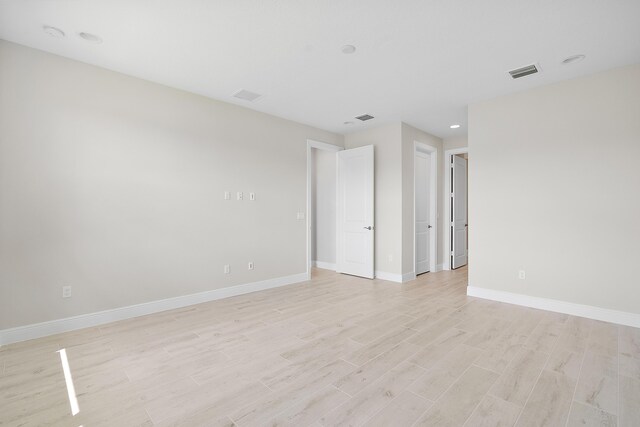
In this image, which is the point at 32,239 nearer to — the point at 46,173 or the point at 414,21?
the point at 46,173

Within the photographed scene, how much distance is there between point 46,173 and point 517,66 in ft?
16.4

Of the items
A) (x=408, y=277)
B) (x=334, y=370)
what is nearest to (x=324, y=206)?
(x=408, y=277)

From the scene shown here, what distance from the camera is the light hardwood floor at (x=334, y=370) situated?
173 centimetres

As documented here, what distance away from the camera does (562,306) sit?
3.48 meters

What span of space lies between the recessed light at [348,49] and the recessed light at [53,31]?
2521 millimetres

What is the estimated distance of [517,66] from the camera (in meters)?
3.14

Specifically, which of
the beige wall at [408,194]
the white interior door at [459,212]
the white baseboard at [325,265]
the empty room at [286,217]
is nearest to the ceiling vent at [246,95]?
the empty room at [286,217]

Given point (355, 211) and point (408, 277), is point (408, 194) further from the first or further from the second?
point (408, 277)

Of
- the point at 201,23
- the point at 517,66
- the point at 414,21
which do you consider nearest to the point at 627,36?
the point at 517,66

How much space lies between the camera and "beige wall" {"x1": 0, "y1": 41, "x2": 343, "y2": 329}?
9.01 ft

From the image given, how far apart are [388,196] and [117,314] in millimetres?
4295

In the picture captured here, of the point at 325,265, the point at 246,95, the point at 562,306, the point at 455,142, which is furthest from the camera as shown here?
the point at 325,265

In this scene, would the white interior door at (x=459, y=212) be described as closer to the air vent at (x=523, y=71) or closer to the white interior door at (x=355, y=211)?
the white interior door at (x=355, y=211)

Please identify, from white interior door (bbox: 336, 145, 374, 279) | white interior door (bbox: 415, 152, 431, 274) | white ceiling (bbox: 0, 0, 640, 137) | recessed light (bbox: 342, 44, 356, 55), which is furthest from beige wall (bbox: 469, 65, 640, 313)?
recessed light (bbox: 342, 44, 356, 55)
